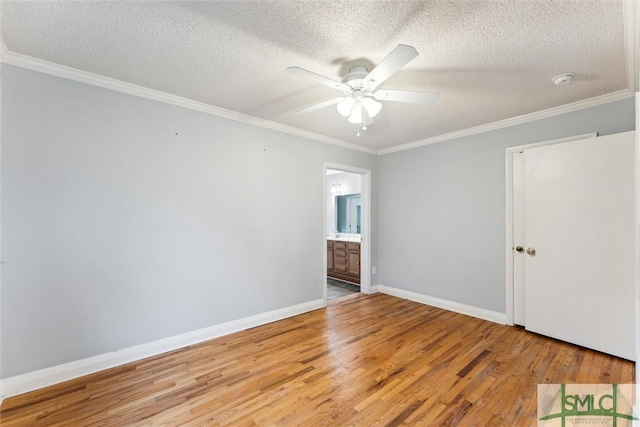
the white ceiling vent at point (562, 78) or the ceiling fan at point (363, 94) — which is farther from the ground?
the white ceiling vent at point (562, 78)

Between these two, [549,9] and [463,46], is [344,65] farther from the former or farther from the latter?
[549,9]

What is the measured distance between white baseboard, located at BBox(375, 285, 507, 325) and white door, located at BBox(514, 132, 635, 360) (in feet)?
1.17

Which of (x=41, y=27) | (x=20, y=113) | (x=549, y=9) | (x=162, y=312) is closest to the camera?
(x=549, y=9)

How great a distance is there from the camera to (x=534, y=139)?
10.3 ft

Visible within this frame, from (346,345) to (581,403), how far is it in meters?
1.77

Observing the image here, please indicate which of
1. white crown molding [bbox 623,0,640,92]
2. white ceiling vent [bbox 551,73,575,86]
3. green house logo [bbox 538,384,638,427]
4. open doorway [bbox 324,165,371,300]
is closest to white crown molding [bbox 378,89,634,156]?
white crown molding [bbox 623,0,640,92]

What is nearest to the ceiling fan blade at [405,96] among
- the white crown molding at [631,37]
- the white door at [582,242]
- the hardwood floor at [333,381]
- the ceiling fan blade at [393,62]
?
the ceiling fan blade at [393,62]

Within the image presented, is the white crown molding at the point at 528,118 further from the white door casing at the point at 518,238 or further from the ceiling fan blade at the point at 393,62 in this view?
the ceiling fan blade at the point at 393,62

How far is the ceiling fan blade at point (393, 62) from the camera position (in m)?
1.46

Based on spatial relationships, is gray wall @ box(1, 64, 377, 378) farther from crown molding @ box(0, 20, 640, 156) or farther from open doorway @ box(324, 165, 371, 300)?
open doorway @ box(324, 165, 371, 300)

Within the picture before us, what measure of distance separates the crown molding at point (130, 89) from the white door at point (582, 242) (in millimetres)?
2818

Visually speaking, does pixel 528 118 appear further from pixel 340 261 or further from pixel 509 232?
pixel 340 261

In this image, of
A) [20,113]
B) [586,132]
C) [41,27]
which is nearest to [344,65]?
[41,27]

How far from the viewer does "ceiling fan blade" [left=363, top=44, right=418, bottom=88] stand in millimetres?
1459
